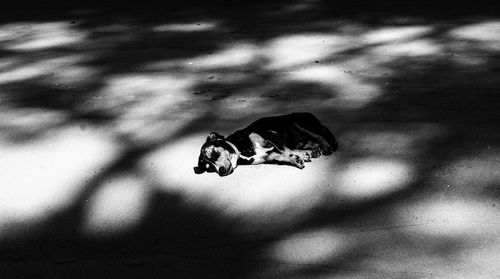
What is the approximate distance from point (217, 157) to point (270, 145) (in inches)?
9.2

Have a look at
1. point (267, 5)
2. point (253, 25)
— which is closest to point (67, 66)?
point (253, 25)

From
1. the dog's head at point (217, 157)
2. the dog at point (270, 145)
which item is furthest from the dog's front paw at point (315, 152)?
the dog's head at point (217, 157)

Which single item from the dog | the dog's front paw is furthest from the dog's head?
the dog's front paw

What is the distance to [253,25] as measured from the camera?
5145 mm

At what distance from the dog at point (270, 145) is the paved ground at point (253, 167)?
0.04 metres

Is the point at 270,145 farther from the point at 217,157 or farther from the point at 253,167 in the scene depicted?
the point at 217,157

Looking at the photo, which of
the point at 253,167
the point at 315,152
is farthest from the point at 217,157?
the point at 315,152

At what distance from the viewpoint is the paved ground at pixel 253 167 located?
243 centimetres

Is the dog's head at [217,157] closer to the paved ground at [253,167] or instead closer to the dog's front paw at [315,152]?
the paved ground at [253,167]

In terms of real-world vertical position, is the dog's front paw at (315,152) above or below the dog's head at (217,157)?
below

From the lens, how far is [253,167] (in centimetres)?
301

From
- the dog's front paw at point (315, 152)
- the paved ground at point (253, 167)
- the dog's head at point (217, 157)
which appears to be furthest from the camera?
the dog's front paw at point (315, 152)

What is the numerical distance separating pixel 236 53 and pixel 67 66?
1.03 m

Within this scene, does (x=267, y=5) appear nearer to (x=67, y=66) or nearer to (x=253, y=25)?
(x=253, y=25)
